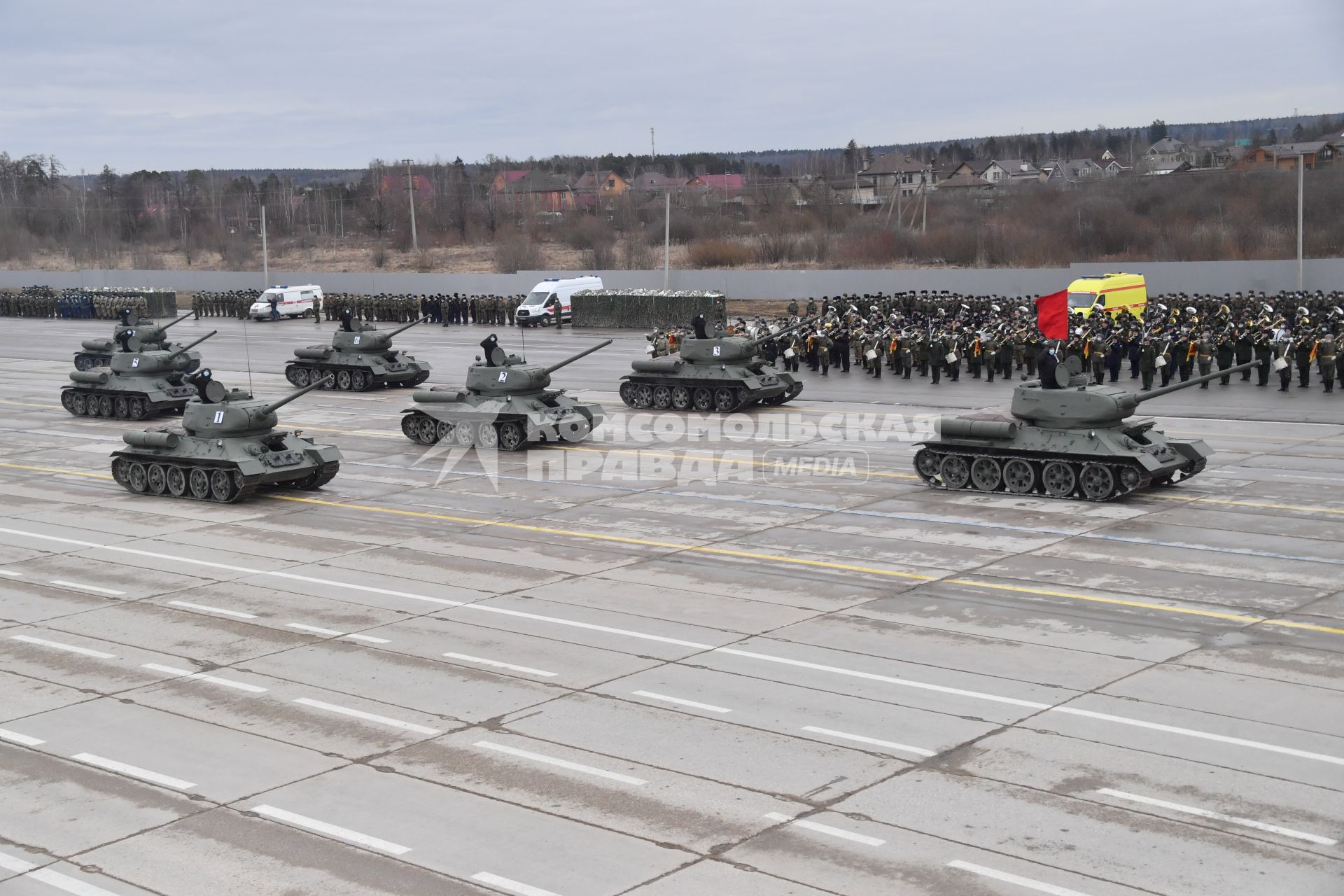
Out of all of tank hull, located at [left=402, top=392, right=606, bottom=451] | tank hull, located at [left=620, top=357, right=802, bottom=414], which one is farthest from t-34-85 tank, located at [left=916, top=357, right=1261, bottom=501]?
tank hull, located at [left=620, top=357, right=802, bottom=414]

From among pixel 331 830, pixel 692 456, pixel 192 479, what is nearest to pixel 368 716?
pixel 331 830

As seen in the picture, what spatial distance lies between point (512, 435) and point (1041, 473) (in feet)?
38.4

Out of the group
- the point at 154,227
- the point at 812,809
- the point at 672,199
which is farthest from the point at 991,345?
the point at 154,227

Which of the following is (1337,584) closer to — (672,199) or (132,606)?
(132,606)

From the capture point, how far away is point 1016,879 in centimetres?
991

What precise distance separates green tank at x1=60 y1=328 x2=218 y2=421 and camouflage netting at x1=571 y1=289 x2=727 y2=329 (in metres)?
21.7

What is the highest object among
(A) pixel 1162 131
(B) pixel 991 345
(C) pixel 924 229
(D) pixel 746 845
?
(A) pixel 1162 131

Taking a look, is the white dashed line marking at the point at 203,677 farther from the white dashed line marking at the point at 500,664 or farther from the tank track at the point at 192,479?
the tank track at the point at 192,479

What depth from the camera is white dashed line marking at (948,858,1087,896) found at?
9.71m

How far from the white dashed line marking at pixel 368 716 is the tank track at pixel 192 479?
1164cm

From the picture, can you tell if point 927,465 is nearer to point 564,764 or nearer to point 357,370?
point 564,764

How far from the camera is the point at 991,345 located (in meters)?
39.1

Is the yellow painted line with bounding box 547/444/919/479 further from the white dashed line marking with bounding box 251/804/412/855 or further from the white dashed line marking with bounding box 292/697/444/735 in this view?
the white dashed line marking with bounding box 251/804/412/855

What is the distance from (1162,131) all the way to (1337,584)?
17555 centimetres
